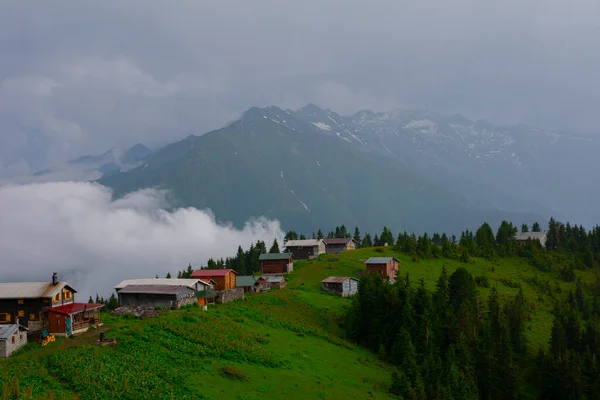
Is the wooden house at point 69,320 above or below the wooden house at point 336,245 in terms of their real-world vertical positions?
below

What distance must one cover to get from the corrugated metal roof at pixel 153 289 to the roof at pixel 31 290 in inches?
471

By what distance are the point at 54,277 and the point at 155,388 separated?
25858 mm

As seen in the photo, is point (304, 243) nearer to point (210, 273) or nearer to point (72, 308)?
point (210, 273)

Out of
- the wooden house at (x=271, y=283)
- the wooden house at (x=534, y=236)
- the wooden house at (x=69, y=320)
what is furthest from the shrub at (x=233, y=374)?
the wooden house at (x=534, y=236)

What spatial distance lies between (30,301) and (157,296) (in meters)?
16.8

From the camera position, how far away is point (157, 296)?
2670 inches

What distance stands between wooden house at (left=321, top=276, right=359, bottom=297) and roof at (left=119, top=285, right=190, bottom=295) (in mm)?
32517

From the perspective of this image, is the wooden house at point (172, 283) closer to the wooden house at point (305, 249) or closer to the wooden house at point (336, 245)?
the wooden house at point (305, 249)

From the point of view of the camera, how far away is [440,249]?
128 metres

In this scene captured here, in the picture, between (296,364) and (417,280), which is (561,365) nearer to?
(296,364)

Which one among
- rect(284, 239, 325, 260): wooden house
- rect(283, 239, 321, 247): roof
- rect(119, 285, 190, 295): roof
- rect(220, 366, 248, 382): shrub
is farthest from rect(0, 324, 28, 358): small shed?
rect(283, 239, 321, 247): roof

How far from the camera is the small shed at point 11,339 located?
43219 mm

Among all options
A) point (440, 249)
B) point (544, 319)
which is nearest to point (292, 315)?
point (544, 319)

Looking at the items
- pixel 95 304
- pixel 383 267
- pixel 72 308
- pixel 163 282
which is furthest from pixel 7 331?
pixel 383 267
